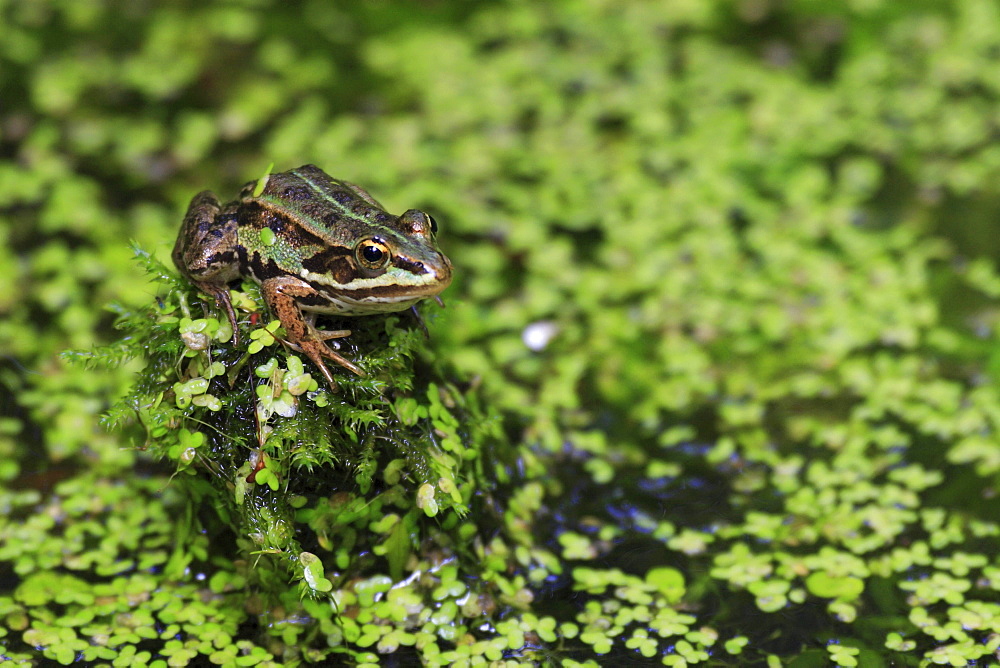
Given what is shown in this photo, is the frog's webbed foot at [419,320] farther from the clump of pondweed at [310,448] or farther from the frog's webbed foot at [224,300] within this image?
the frog's webbed foot at [224,300]

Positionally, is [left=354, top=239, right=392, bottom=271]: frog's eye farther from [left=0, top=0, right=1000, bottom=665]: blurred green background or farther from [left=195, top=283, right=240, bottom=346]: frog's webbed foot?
[left=0, top=0, right=1000, bottom=665]: blurred green background

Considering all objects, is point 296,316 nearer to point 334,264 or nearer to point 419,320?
point 334,264

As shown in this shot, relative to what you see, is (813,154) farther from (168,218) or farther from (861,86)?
(168,218)

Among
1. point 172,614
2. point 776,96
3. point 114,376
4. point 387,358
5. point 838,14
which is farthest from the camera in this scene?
point 838,14

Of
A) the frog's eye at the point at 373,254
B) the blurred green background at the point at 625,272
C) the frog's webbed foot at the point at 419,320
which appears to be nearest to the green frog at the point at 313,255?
the frog's eye at the point at 373,254

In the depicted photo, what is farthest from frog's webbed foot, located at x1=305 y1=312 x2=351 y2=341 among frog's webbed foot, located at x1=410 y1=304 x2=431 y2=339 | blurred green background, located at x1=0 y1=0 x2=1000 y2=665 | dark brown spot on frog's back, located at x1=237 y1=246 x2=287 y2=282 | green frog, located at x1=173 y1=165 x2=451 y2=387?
blurred green background, located at x1=0 y1=0 x2=1000 y2=665

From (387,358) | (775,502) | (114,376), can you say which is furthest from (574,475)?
(114,376)
